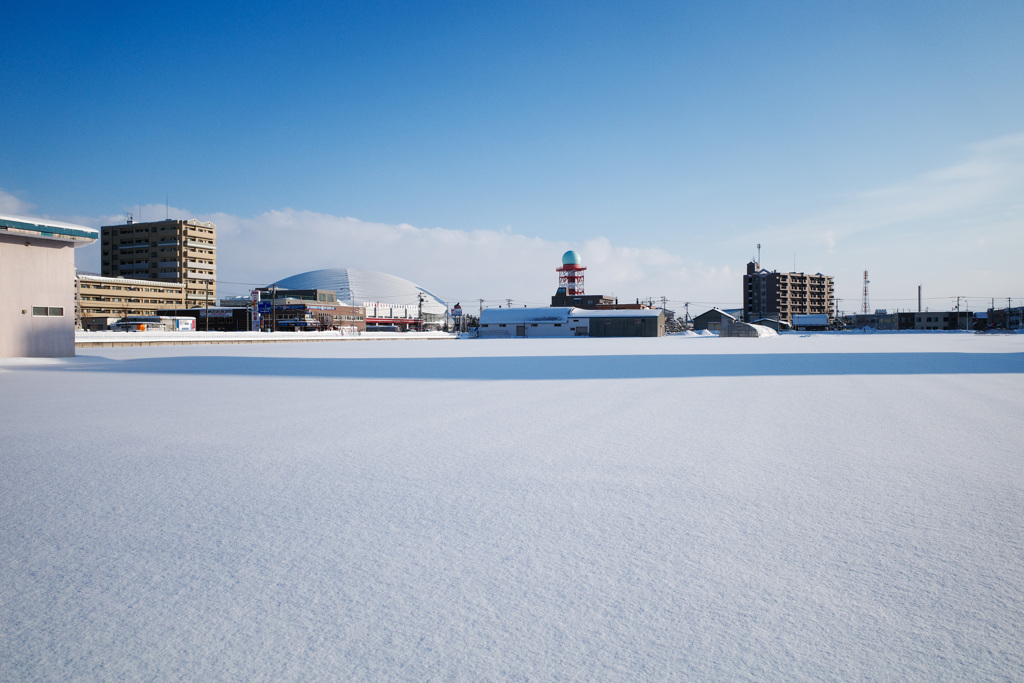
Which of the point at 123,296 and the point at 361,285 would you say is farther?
the point at 361,285

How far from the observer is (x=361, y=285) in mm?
158875

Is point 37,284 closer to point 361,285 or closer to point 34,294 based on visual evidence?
point 34,294

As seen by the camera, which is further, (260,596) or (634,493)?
(634,493)

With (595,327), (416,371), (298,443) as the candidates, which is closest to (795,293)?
(595,327)

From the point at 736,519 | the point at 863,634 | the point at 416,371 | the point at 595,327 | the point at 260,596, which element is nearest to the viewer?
the point at 863,634

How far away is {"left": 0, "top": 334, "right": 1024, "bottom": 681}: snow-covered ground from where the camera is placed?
2145 mm

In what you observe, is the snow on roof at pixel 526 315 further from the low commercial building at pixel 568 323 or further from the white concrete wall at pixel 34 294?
the white concrete wall at pixel 34 294

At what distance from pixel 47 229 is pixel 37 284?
2.00 metres

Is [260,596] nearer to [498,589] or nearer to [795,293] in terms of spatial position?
[498,589]

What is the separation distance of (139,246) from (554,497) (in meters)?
129

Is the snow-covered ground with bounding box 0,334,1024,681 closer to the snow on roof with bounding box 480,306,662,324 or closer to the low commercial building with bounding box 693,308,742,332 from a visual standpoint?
the snow on roof with bounding box 480,306,662,324

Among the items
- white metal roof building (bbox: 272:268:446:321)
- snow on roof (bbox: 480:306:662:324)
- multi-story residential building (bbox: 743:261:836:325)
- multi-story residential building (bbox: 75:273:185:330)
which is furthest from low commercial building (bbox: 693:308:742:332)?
multi-story residential building (bbox: 75:273:185:330)

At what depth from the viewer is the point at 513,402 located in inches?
373

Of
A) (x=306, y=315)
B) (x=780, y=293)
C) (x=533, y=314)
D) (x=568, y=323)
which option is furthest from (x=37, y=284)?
(x=780, y=293)
